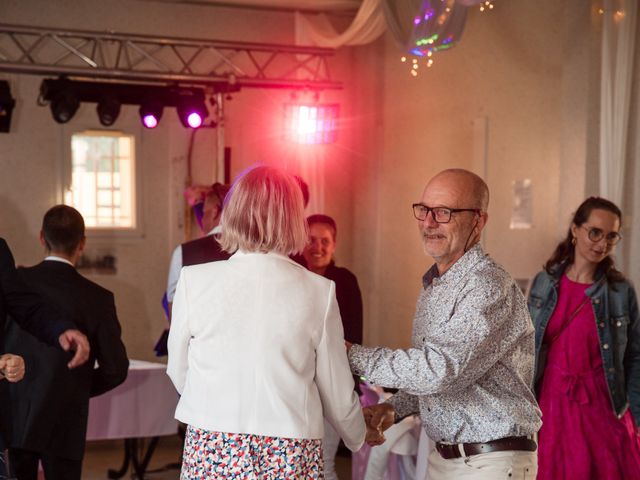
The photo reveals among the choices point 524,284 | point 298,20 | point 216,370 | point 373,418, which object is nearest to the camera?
point 216,370

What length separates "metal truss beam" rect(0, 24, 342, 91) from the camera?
6977 mm

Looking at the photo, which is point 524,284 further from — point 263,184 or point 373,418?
point 263,184

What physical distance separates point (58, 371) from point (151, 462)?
11.2 ft

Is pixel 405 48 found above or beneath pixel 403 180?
above

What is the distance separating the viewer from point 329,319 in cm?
227

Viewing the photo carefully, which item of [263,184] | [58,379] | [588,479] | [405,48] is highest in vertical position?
[405,48]

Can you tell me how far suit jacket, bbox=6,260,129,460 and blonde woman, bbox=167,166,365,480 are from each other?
1432mm

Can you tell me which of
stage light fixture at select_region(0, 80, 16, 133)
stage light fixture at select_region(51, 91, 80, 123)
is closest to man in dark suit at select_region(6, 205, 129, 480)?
stage light fixture at select_region(51, 91, 80, 123)

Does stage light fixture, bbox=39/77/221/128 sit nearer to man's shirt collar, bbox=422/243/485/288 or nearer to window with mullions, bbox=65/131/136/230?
window with mullions, bbox=65/131/136/230

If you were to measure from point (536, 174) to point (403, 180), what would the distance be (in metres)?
2.02

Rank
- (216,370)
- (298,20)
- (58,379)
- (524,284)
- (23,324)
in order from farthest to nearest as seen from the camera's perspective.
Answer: (298,20) < (524,284) < (58,379) < (23,324) < (216,370)

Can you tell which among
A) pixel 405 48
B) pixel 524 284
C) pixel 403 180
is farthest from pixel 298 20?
pixel 524 284

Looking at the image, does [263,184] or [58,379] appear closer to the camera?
[263,184]

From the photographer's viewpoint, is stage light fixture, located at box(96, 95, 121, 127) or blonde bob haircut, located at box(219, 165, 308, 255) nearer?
blonde bob haircut, located at box(219, 165, 308, 255)
